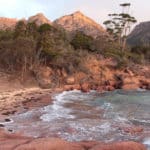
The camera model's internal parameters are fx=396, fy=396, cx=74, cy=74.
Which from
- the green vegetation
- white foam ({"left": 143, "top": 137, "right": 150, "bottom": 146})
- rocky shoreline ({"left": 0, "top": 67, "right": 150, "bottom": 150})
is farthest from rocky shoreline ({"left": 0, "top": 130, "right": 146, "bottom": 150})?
the green vegetation

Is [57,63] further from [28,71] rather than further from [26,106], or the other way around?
[26,106]

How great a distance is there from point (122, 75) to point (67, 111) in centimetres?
3097

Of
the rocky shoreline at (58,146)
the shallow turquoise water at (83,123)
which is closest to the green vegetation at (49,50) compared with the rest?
the shallow turquoise water at (83,123)

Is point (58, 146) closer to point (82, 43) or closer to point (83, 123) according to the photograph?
point (83, 123)

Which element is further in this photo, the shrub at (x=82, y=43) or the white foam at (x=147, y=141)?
the shrub at (x=82, y=43)

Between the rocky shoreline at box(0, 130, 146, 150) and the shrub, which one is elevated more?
the shrub

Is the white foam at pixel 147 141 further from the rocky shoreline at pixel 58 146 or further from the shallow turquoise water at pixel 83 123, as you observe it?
the rocky shoreline at pixel 58 146

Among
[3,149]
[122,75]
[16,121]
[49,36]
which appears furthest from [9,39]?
[3,149]

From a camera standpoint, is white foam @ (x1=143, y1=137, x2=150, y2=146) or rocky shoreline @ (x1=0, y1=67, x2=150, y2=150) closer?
rocky shoreline @ (x1=0, y1=67, x2=150, y2=150)

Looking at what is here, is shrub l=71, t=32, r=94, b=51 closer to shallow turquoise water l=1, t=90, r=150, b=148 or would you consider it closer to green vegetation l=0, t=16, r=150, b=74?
green vegetation l=0, t=16, r=150, b=74

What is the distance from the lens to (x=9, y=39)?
54938 mm

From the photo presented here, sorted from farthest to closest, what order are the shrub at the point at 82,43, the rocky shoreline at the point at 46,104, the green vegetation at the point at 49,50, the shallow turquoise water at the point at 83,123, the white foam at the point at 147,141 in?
1. the shrub at the point at 82,43
2. the green vegetation at the point at 49,50
3. the shallow turquoise water at the point at 83,123
4. the white foam at the point at 147,141
5. the rocky shoreline at the point at 46,104

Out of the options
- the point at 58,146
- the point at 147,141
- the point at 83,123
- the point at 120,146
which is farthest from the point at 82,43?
the point at 120,146

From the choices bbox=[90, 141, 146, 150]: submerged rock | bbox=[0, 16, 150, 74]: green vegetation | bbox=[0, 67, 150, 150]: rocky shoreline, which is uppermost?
bbox=[0, 16, 150, 74]: green vegetation
